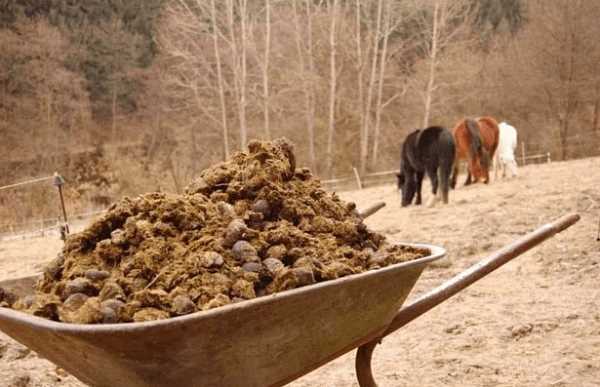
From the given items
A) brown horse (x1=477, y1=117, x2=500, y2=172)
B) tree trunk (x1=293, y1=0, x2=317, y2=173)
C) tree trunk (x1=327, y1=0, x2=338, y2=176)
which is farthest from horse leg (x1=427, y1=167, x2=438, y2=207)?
tree trunk (x1=327, y1=0, x2=338, y2=176)

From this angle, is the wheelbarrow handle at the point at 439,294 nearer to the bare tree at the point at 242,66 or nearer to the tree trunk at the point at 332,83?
the bare tree at the point at 242,66

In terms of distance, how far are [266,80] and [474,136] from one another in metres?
5.49

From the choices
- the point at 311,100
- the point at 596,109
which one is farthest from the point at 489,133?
the point at 596,109

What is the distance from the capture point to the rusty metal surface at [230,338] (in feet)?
4.25

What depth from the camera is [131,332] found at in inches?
49.1

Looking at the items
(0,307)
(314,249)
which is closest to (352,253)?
(314,249)

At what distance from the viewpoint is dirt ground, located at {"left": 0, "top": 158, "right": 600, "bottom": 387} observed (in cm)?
275

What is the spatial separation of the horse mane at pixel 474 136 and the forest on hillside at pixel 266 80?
16.1 ft

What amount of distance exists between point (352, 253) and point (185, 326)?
668mm

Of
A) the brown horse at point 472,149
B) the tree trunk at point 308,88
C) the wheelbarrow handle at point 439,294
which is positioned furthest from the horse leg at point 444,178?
the tree trunk at point 308,88

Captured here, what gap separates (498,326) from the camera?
329 centimetres

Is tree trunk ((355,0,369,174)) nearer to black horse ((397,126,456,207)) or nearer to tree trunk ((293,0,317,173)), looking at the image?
tree trunk ((293,0,317,173))

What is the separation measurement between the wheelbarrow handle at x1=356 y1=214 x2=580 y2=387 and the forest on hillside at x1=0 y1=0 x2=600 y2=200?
10.2 meters

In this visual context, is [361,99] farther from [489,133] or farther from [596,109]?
[596,109]
